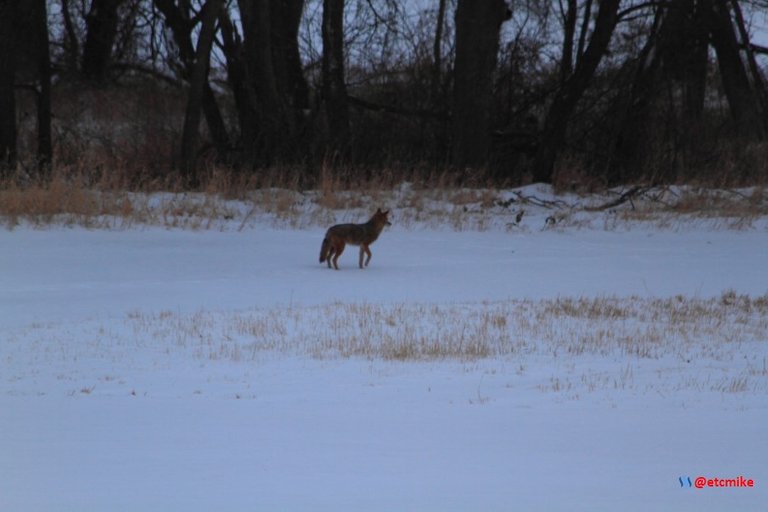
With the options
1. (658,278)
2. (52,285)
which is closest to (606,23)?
(658,278)

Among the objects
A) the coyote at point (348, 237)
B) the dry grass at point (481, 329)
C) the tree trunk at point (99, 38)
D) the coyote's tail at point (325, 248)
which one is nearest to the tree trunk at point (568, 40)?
the tree trunk at point (99, 38)

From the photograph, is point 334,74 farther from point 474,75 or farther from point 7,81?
point 7,81

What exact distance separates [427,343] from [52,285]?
6490 mm

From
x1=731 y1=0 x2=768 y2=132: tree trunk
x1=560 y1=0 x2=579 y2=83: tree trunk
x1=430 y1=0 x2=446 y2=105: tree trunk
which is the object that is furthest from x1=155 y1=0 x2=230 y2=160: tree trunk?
x1=731 y1=0 x2=768 y2=132: tree trunk

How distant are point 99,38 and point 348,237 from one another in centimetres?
1566

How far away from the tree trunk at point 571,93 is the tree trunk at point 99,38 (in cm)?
1210

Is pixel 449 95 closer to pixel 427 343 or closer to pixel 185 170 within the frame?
pixel 185 170

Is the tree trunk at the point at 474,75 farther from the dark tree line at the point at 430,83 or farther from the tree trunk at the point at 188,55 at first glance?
the tree trunk at the point at 188,55

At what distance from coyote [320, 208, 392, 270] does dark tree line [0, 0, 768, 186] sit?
7.89m

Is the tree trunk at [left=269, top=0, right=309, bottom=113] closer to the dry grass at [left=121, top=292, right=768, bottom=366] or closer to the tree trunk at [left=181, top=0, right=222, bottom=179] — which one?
the tree trunk at [left=181, top=0, right=222, bottom=179]

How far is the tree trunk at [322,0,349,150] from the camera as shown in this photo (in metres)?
24.3

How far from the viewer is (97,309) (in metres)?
11.7

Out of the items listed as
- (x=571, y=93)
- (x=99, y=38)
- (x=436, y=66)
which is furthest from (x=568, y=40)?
(x=99, y=38)

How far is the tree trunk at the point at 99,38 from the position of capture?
25875mm
